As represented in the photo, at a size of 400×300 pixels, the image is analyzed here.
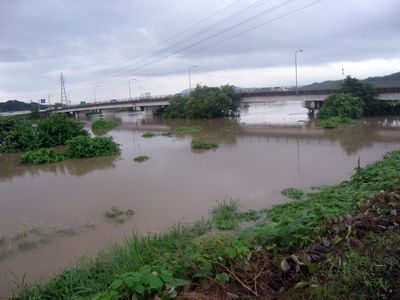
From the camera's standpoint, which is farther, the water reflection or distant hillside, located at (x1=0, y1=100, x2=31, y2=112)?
distant hillside, located at (x1=0, y1=100, x2=31, y2=112)

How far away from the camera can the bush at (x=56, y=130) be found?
24312mm

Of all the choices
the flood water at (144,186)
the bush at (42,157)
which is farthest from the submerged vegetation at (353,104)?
the bush at (42,157)

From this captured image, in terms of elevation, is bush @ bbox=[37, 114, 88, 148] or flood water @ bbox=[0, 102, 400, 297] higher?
bush @ bbox=[37, 114, 88, 148]

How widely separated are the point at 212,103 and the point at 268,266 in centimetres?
3851

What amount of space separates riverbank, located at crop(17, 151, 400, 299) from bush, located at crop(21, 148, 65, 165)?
1487 cm

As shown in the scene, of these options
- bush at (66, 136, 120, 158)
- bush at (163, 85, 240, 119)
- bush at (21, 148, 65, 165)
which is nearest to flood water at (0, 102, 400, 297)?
bush at (21, 148, 65, 165)

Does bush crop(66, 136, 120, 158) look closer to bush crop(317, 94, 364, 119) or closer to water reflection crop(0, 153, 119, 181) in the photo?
water reflection crop(0, 153, 119, 181)

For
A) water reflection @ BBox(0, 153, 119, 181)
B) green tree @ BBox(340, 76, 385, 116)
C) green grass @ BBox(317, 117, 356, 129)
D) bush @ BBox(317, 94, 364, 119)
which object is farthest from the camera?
green tree @ BBox(340, 76, 385, 116)

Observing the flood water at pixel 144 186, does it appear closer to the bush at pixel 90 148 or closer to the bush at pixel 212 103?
the bush at pixel 90 148

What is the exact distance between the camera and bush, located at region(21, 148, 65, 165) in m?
18.8

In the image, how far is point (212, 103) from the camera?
41656 mm

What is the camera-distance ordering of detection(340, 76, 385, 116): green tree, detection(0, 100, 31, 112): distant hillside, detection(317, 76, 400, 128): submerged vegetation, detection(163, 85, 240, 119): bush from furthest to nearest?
detection(0, 100, 31, 112): distant hillside → detection(163, 85, 240, 119): bush → detection(340, 76, 385, 116): green tree → detection(317, 76, 400, 128): submerged vegetation

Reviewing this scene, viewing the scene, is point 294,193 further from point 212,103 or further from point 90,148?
point 212,103

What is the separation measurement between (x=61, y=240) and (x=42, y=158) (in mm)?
12694
